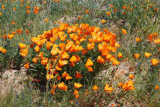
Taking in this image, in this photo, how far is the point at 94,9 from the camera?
17.6ft

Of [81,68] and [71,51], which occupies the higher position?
[71,51]

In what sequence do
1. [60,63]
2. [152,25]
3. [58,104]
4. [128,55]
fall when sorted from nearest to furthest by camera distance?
[60,63]
[58,104]
[128,55]
[152,25]

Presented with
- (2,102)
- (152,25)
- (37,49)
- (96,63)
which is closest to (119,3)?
(152,25)

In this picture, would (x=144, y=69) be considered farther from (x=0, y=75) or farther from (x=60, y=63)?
(x=0, y=75)

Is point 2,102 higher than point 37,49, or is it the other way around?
point 37,49

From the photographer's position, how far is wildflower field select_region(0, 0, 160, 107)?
229 cm

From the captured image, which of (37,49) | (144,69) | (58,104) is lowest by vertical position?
(58,104)

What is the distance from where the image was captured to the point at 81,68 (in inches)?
97.9

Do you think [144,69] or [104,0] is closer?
[144,69]

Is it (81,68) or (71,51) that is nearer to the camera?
(71,51)

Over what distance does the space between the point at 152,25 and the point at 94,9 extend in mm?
1874

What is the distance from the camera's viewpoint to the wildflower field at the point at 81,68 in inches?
90.1

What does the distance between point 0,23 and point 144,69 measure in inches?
133

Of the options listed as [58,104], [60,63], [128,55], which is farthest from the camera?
[128,55]
